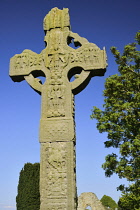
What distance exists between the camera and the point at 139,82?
1570 centimetres

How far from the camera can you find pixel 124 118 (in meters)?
16.0

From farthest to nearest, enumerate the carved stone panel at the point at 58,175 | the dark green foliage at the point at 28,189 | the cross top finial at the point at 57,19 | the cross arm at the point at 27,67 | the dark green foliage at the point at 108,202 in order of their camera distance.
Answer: the dark green foliage at the point at 108,202 < the dark green foliage at the point at 28,189 < the cross top finial at the point at 57,19 < the cross arm at the point at 27,67 < the carved stone panel at the point at 58,175

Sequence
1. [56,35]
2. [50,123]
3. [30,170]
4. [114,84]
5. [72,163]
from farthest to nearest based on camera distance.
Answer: [30,170] → [114,84] → [56,35] → [50,123] → [72,163]

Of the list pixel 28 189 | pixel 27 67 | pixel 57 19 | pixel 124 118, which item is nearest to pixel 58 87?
pixel 27 67

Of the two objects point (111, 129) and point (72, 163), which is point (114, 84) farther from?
point (72, 163)

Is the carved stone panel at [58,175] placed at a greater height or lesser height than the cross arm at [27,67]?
lesser

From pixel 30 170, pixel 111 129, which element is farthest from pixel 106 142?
pixel 30 170

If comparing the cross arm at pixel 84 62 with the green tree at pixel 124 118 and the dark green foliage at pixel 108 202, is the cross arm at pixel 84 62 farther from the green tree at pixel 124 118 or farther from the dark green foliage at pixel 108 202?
the dark green foliage at pixel 108 202

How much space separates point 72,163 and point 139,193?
11145mm

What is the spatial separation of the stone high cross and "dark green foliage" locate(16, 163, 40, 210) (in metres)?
16.1

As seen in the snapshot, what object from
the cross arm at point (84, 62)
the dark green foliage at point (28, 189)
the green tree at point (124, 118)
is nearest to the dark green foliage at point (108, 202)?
the dark green foliage at point (28, 189)

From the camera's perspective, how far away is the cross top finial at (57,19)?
5.75m

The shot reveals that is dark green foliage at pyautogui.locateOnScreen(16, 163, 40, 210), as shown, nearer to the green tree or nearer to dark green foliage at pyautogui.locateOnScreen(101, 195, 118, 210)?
the green tree

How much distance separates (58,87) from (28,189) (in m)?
16.7
